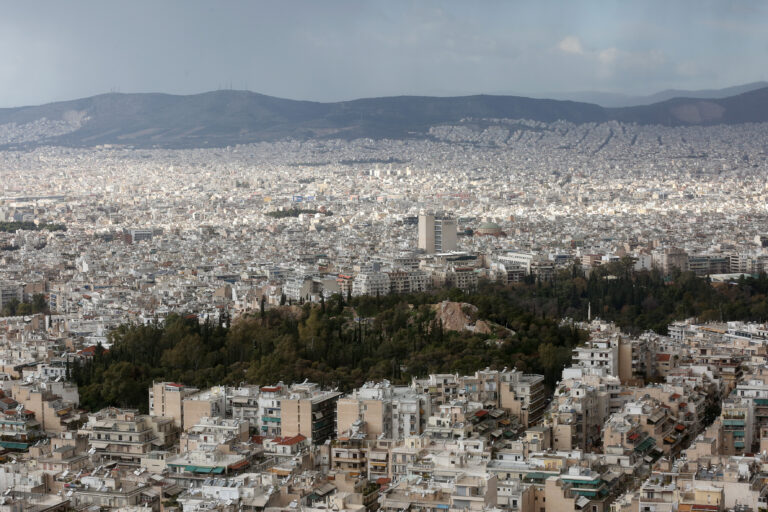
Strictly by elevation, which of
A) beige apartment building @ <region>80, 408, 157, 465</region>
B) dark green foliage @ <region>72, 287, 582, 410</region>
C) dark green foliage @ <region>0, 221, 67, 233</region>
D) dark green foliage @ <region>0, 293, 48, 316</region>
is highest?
dark green foliage @ <region>0, 221, 67, 233</region>

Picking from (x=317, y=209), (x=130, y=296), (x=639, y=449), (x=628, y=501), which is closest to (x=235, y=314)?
(x=130, y=296)

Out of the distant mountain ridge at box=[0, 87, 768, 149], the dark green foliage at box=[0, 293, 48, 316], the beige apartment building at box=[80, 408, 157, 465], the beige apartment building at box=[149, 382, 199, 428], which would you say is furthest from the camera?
the distant mountain ridge at box=[0, 87, 768, 149]

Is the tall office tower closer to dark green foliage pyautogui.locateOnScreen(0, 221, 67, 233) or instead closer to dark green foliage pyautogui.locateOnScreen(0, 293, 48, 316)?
dark green foliage pyautogui.locateOnScreen(0, 293, 48, 316)

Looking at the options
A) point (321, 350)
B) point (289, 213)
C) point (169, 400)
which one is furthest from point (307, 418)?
point (289, 213)

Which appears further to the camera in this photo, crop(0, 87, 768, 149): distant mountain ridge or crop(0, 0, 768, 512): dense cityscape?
crop(0, 87, 768, 149): distant mountain ridge

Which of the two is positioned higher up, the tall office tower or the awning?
Result: the tall office tower

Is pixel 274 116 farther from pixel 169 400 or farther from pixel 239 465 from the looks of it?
pixel 239 465

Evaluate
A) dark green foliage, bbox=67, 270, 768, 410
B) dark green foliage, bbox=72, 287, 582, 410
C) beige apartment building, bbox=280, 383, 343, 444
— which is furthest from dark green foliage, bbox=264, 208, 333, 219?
beige apartment building, bbox=280, 383, 343, 444
